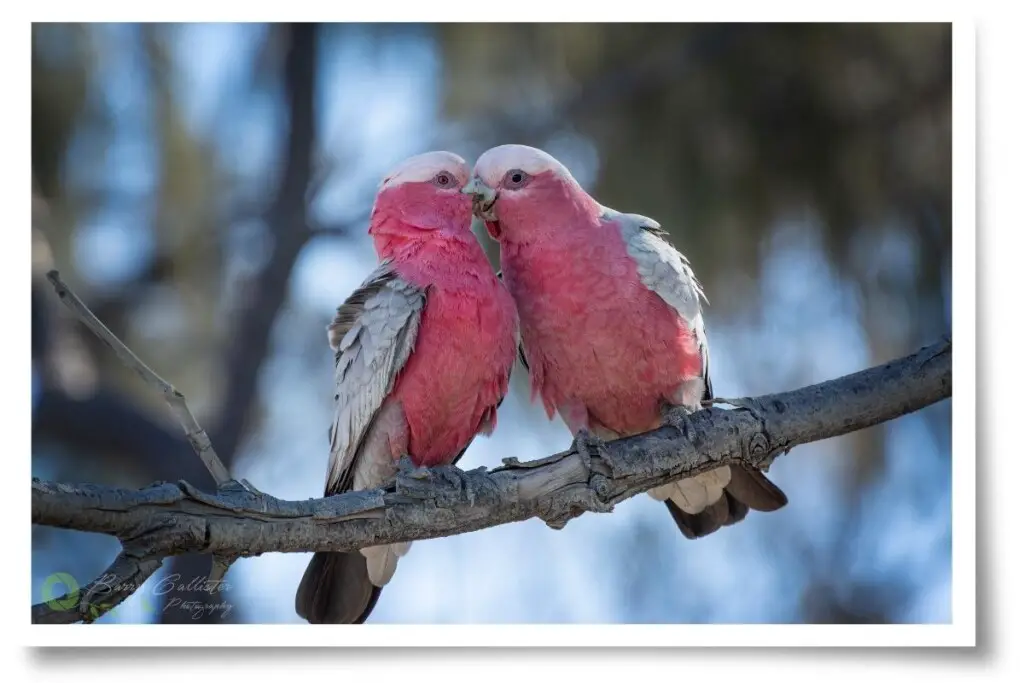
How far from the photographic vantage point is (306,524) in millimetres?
2053

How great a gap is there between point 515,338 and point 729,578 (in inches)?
35.7

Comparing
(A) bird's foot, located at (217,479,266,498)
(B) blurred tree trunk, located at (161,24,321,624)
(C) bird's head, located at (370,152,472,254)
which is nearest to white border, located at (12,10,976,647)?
(A) bird's foot, located at (217,479,266,498)

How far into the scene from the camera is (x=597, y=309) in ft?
8.05

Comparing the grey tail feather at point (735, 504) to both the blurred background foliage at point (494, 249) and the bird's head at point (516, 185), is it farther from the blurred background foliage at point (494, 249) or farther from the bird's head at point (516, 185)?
the bird's head at point (516, 185)

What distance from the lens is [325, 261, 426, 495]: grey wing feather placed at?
93.3 inches

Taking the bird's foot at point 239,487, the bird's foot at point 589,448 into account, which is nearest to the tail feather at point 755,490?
the bird's foot at point 589,448

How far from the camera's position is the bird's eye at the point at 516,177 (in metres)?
2.55

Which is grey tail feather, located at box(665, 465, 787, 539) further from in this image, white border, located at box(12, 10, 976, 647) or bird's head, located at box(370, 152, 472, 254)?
bird's head, located at box(370, 152, 472, 254)

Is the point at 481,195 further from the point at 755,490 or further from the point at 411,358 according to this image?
the point at 755,490

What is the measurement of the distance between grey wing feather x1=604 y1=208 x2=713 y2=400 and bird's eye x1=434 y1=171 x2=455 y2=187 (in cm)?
41

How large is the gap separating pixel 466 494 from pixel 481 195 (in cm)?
78

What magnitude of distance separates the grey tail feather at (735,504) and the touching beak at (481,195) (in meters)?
0.92
